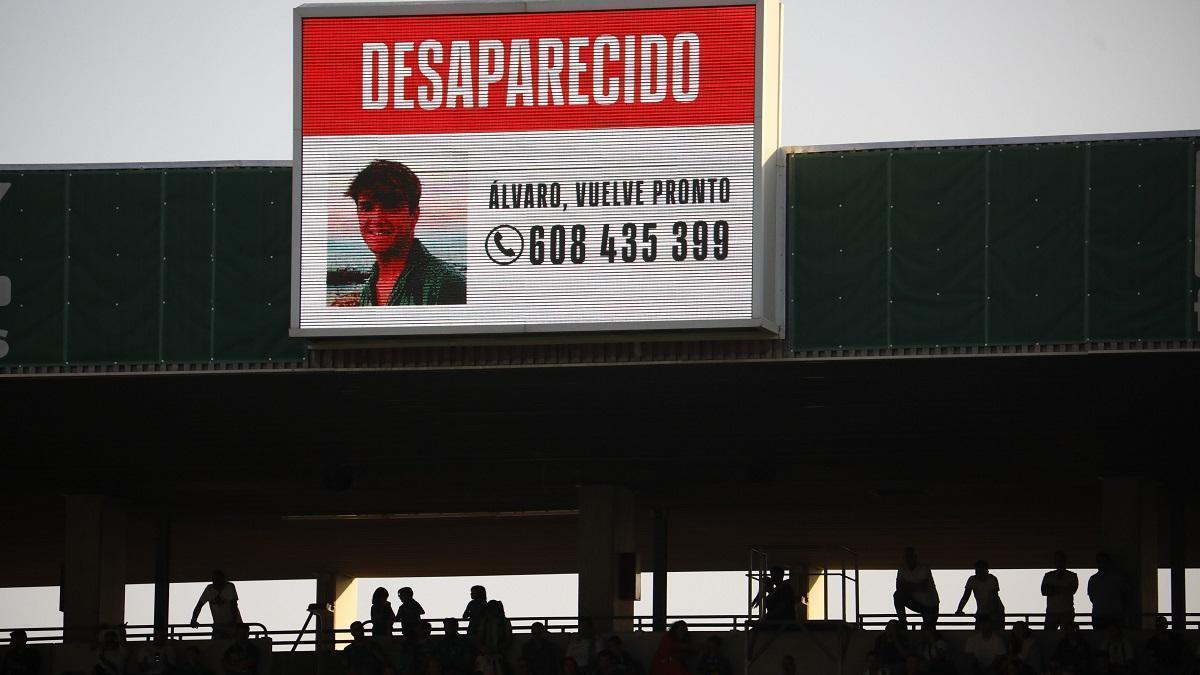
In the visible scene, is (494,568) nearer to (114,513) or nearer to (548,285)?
(114,513)

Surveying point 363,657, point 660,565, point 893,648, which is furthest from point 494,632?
point 660,565

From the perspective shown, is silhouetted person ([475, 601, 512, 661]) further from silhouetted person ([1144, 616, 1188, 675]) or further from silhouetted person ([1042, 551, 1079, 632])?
silhouetted person ([1144, 616, 1188, 675])

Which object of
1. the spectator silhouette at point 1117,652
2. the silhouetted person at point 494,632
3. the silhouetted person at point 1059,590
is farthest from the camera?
the silhouetted person at point 494,632

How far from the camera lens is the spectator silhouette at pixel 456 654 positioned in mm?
34469

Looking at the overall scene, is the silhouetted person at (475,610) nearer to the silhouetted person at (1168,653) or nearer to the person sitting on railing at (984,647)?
the person sitting on railing at (984,647)

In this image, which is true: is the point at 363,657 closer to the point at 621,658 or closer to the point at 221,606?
the point at 221,606

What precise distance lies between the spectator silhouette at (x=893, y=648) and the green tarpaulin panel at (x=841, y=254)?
490cm

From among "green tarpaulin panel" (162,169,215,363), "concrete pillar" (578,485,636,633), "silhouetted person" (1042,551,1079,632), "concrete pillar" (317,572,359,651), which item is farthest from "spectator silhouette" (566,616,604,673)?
"concrete pillar" (317,572,359,651)

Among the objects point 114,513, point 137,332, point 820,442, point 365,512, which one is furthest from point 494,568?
point 137,332

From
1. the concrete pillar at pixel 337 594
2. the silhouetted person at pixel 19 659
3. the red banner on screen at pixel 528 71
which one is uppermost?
the red banner on screen at pixel 528 71

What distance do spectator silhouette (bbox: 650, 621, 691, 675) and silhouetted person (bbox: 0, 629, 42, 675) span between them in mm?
11011

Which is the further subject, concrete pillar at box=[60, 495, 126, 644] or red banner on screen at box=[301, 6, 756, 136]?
concrete pillar at box=[60, 495, 126, 644]

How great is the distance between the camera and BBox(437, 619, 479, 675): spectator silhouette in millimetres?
34469

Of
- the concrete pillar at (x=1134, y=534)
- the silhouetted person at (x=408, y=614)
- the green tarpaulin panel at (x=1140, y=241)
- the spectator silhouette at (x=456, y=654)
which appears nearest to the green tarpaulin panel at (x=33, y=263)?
the silhouetted person at (x=408, y=614)
